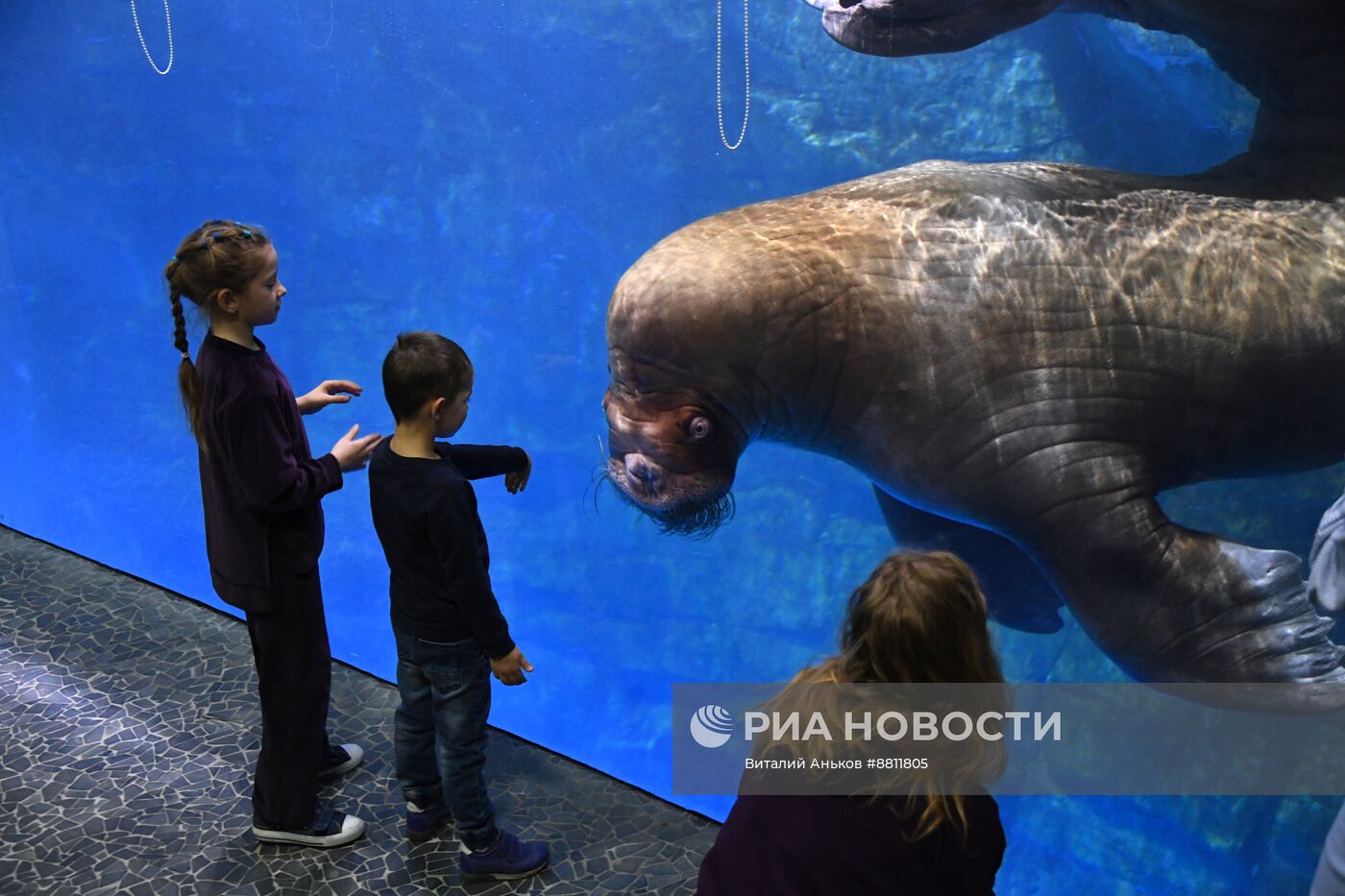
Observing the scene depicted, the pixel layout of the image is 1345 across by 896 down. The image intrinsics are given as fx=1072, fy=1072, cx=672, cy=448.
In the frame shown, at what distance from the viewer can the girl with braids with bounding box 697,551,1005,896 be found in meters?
1.69

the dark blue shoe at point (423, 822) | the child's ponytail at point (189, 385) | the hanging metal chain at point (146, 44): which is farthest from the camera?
the hanging metal chain at point (146, 44)

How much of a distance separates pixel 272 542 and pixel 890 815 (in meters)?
2.58

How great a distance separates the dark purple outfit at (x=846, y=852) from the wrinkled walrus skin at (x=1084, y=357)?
35.6 inches

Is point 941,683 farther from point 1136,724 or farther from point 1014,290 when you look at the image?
point 1136,724

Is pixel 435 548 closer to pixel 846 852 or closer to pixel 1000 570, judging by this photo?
pixel 1000 570

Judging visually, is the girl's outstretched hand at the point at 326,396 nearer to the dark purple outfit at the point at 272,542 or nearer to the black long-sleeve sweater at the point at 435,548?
the dark purple outfit at the point at 272,542

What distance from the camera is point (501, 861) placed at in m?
3.80

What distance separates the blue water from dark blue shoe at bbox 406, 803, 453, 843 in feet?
3.25

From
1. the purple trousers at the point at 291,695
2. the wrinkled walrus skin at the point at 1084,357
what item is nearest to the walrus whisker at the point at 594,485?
the purple trousers at the point at 291,695

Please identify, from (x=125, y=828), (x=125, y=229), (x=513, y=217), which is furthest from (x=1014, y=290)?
(x=125, y=229)

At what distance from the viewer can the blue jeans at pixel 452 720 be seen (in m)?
3.60

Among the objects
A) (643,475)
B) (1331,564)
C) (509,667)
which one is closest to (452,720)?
(509,667)

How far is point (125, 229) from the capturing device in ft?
20.8

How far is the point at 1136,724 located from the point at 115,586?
5606 millimetres
